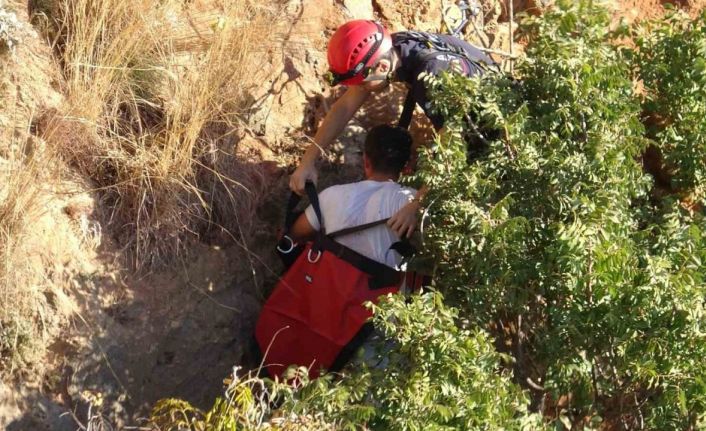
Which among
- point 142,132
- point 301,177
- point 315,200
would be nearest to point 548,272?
point 315,200

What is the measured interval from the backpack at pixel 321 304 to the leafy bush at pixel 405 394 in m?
0.86

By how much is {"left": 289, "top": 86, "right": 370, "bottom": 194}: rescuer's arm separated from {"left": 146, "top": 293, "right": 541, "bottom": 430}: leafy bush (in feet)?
5.31

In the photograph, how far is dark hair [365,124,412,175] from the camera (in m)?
5.80

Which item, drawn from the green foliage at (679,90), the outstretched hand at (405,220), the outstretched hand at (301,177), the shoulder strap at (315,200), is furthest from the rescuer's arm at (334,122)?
the green foliage at (679,90)

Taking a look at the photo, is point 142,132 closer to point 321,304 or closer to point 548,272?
point 321,304

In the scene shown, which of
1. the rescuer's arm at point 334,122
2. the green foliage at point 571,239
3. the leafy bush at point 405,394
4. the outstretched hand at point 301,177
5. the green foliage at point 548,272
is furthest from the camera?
the rescuer's arm at point 334,122

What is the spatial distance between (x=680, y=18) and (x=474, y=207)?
6.22ft

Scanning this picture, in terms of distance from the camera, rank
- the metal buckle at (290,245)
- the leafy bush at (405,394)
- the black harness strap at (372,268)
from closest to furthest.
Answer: the leafy bush at (405,394)
the black harness strap at (372,268)
the metal buckle at (290,245)

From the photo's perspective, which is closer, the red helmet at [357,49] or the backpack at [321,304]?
the backpack at [321,304]

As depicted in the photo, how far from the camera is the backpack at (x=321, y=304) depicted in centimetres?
555

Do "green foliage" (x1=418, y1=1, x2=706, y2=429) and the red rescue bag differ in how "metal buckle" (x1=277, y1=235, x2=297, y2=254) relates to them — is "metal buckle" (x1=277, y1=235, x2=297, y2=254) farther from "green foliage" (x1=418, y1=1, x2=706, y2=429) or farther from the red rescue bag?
"green foliage" (x1=418, y1=1, x2=706, y2=429)

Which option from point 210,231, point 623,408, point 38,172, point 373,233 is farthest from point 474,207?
point 38,172

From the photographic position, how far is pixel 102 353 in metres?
5.66

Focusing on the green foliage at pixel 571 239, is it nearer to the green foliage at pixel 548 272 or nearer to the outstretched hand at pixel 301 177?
the green foliage at pixel 548 272
